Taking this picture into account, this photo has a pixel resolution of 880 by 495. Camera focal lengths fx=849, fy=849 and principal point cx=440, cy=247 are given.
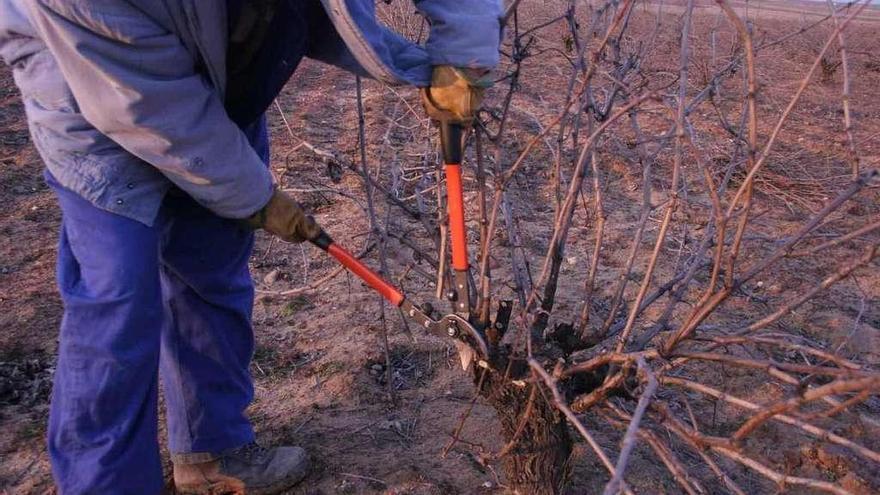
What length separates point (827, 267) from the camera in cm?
374

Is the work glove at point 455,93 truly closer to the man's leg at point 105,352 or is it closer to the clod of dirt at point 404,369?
the man's leg at point 105,352

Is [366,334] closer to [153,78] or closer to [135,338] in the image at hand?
[135,338]

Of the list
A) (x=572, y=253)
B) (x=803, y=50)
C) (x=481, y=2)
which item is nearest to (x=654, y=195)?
(x=572, y=253)

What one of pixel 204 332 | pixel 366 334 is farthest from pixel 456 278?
pixel 366 334

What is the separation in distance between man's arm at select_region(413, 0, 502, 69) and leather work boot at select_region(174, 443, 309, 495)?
1.17 metres

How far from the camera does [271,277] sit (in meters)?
3.55

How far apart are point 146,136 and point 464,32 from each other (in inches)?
→ 29.1

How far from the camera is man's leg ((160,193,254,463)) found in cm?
220

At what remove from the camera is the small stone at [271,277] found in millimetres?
3533

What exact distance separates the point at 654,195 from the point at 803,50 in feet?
20.4

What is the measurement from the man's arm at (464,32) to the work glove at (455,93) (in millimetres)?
21

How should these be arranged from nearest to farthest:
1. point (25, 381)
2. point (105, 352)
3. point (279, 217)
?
point (105, 352) < point (279, 217) < point (25, 381)

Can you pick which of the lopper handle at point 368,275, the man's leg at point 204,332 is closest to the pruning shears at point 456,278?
the lopper handle at point 368,275

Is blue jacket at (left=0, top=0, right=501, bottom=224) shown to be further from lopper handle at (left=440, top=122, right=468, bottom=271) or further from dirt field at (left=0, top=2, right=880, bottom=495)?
dirt field at (left=0, top=2, right=880, bottom=495)
